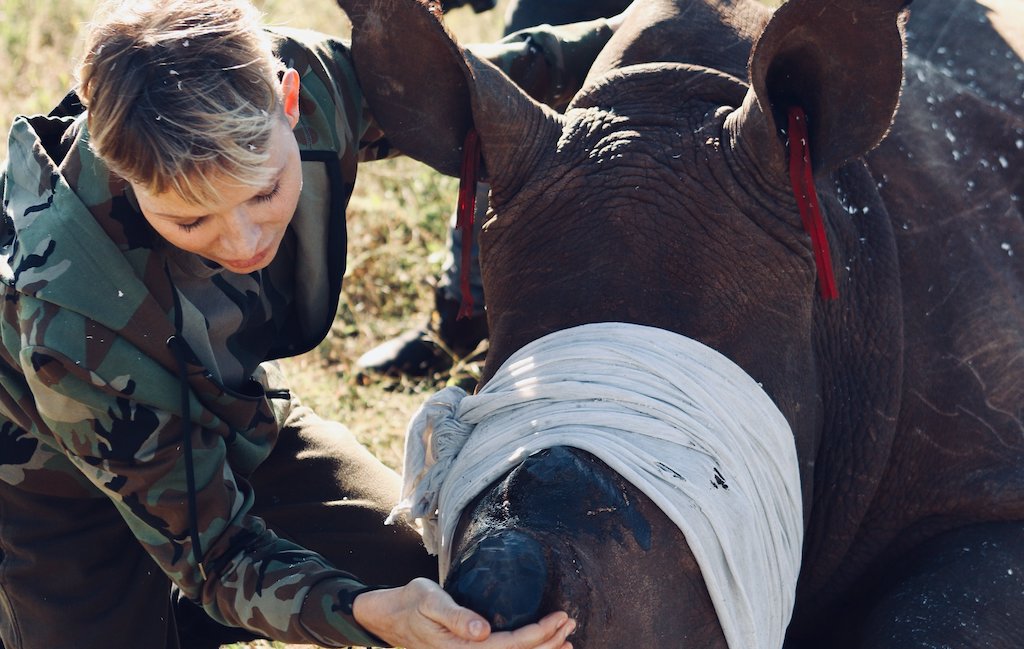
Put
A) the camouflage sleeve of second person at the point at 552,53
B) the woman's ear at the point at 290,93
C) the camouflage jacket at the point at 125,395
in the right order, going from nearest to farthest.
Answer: the camouflage jacket at the point at 125,395, the woman's ear at the point at 290,93, the camouflage sleeve of second person at the point at 552,53

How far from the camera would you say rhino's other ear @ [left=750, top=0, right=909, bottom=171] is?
109 inches

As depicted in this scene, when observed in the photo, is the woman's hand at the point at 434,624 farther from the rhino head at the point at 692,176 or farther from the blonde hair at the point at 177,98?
the blonde hair at the point at 177,98

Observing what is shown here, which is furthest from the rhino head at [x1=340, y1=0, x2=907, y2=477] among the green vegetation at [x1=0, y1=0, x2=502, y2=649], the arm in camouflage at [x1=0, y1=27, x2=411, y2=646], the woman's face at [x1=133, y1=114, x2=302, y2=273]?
the green vegetation at [x1=0, y1=0, x2=502, y2=649]

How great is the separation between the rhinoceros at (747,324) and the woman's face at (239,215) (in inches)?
20.1

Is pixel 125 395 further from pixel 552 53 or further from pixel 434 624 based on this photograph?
pixel 552 53

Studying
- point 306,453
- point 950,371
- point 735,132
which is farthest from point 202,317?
point 950,371

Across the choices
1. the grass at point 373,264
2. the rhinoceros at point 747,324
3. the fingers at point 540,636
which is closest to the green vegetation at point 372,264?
Result: the grass at point 373,264

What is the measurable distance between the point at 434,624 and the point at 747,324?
0.94 metres

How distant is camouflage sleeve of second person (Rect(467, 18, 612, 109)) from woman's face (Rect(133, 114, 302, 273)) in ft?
3.35

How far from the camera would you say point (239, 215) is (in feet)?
9.05

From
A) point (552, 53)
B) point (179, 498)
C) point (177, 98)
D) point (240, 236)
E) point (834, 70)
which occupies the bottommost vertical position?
point (179, 498)

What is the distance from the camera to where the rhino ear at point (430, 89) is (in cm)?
316

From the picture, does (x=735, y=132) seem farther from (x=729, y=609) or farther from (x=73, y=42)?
(x=73, y=42)

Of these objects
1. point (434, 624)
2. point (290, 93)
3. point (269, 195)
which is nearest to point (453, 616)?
point (434, 624)
